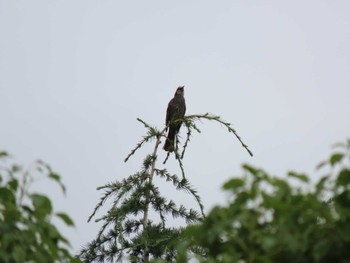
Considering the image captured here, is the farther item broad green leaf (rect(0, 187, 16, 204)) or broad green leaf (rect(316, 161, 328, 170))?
broad green leaf (rect(0, 187, 16, 204))

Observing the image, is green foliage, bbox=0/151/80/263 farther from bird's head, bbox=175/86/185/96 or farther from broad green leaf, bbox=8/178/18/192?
bird's head, bbox=175/86/185/96

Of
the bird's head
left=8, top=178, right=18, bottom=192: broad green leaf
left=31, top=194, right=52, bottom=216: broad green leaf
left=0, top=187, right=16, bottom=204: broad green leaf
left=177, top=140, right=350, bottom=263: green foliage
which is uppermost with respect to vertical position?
the bird's head

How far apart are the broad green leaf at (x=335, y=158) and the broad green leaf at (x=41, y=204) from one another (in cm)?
89

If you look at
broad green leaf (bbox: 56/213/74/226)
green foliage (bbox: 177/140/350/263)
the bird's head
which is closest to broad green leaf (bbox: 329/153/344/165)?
green foliage (bbox: 177/140/350/263)

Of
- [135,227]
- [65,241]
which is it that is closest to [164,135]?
[135,227]

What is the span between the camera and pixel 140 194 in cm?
542

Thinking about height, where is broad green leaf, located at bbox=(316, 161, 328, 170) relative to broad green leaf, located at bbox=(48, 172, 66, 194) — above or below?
below

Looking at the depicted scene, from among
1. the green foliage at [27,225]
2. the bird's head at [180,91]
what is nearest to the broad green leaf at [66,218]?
the green foliage at [27,225]

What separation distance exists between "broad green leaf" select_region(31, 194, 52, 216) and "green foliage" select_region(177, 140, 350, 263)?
20.6 inches

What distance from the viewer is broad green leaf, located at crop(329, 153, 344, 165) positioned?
224 centimetres

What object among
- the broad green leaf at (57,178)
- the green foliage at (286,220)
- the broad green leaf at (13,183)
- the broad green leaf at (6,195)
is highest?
the broad green leaf at (13,183)

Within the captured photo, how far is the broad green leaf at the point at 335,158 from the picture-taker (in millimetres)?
2236

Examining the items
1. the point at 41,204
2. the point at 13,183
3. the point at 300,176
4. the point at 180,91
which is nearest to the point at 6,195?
the point at 13,183

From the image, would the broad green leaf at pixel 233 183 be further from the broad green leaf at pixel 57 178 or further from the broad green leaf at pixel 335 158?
the broad green leaf at pixel 57 178
